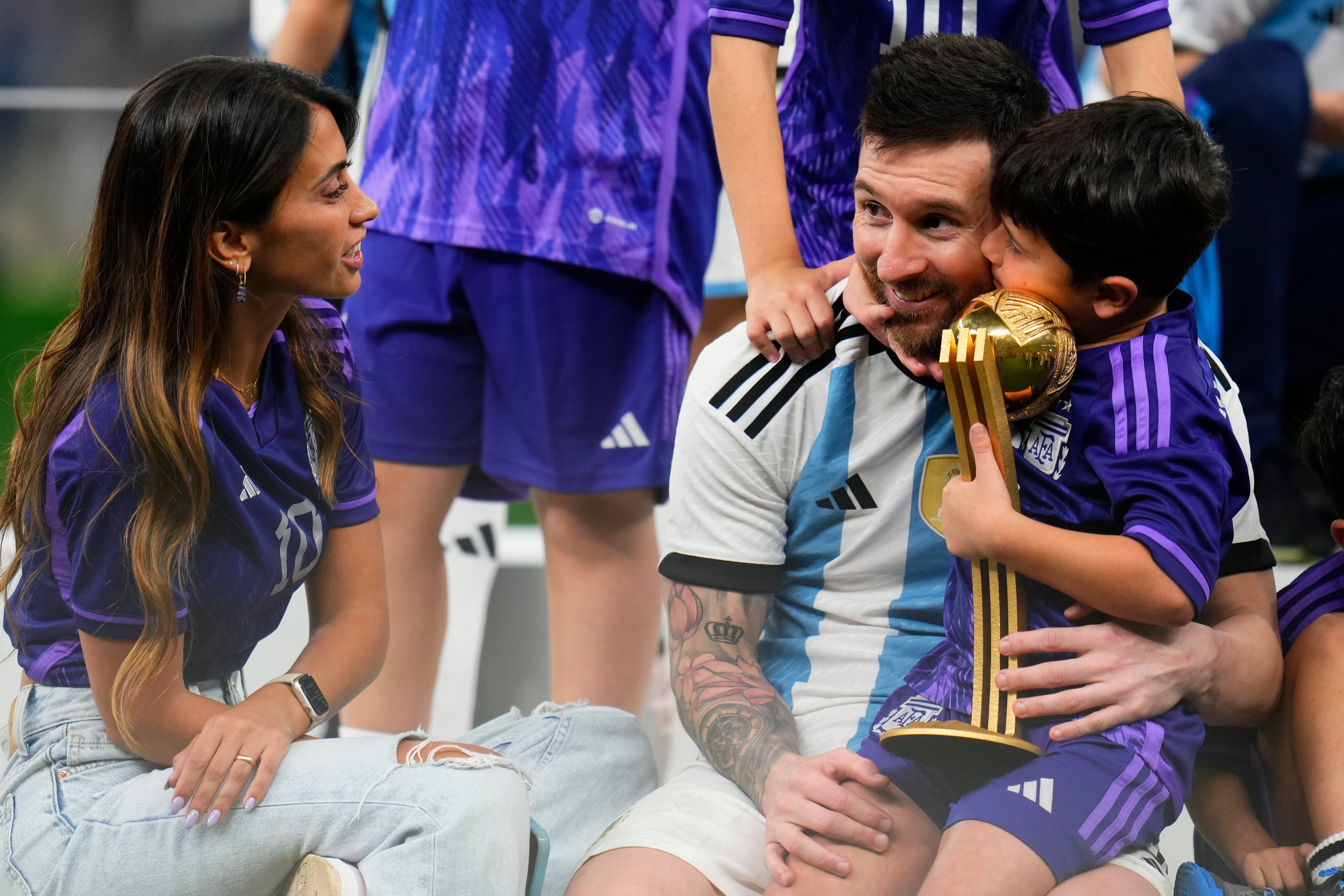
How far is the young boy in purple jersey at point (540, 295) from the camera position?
68.4 inches

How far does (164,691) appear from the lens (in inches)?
46.3

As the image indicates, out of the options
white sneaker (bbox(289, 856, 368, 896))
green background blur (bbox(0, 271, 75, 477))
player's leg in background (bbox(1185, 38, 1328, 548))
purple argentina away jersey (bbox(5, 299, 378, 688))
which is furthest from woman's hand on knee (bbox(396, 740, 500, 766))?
green background blur (bbox(0, 271, 75, 477))

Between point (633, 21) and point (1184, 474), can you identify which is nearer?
point (1184, 474)

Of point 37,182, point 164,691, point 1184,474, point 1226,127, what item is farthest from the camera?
point 37,182

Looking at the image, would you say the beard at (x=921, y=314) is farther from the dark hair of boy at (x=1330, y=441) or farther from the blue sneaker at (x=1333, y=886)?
the blue sneaker at (x=1333, y=886)

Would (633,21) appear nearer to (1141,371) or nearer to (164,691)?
(1141,371)

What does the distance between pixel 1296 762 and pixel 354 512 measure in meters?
0.97

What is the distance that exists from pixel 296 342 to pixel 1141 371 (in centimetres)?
83

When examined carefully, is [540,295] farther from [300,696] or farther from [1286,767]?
[1286,767]

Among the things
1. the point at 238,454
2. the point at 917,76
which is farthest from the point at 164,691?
the point at 917,76

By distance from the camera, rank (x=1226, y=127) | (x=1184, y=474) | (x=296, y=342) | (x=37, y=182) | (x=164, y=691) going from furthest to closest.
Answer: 1. (x=37, y=182)
2. (x=1226, y=127)
3. (x=296, y=342)
4. (x=164, y=691)
5. (x=1184, y=474)

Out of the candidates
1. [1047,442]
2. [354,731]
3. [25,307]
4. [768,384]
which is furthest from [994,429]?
[25,307]

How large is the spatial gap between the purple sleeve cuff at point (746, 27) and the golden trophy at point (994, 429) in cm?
46

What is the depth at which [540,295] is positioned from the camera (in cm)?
175
